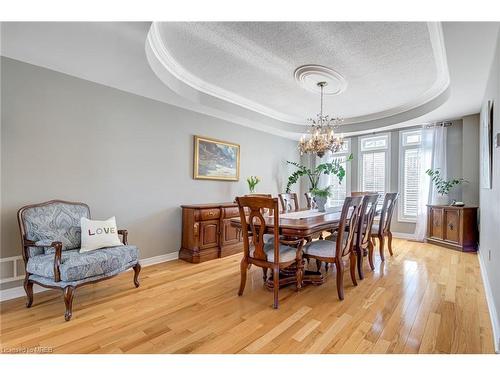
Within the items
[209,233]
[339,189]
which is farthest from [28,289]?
[339,189]

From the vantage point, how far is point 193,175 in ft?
13.7

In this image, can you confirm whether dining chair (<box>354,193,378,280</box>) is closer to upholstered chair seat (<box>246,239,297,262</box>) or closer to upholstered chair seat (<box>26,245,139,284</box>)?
upholstered chair seat (<box>246,239,297,262</box>)

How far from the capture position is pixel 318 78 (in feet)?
11.2

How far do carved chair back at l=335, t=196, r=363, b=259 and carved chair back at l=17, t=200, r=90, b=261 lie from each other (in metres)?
2.70

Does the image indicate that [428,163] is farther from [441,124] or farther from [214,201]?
[214,201]

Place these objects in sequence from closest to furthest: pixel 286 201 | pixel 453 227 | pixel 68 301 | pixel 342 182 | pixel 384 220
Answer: pixel 68 301 < pixel 384 220 < pixel 286 201 < pixel 453 227 < pixel 342 182

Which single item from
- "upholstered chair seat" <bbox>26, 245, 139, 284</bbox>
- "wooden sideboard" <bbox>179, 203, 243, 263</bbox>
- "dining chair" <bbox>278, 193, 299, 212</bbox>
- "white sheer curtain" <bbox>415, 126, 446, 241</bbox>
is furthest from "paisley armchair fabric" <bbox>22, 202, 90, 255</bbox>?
"white sheer curtain" <bbox>415, 126, 446, 241</bbox>

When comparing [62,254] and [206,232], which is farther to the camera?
[206,232]

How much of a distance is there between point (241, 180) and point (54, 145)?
3.04 metres

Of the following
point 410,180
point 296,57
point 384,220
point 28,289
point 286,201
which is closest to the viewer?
point 28,289

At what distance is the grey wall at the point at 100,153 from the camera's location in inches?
99.3

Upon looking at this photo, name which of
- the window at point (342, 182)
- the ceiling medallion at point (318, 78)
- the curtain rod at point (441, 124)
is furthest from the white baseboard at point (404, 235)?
the ceiling medallion at point (318, 78)

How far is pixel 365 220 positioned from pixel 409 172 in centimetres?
300

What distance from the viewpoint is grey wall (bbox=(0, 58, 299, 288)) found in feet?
8.28
